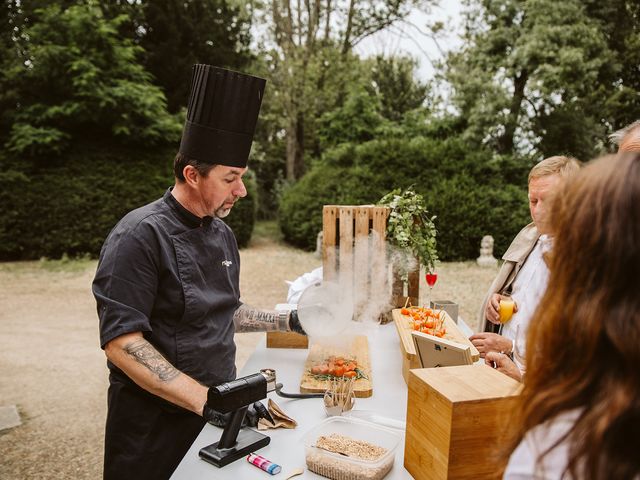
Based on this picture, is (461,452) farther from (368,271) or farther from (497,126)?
(497,126)

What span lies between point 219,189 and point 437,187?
1026cm

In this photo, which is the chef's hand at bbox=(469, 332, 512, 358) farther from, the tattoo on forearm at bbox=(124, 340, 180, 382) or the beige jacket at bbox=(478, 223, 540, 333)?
the tattoo on forearm at bbox=(124, 340, 180, 382)

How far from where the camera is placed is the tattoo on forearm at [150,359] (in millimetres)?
1571

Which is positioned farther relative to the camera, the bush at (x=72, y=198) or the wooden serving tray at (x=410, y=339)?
the bush at (x=72, y=198)

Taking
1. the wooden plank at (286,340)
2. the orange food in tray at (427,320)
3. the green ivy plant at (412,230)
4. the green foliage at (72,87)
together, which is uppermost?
the green foliage at (72,87)

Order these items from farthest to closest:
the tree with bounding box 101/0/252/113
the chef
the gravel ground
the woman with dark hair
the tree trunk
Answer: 1. the tree with bounding box 101/0/252/113
2. the tree trunk
3. the gravel ground
4. the chef
5. the woman with dark hair

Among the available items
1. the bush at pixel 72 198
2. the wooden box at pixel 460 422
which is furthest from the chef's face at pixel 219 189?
the bush at pixel 72 198

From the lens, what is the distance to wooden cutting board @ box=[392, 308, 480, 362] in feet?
6.73

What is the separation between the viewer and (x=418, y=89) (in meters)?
17.3

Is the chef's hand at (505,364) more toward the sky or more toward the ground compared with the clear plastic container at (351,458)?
more toward the sky

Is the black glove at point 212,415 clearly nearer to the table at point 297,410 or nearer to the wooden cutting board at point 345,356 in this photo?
the table at point 297,410

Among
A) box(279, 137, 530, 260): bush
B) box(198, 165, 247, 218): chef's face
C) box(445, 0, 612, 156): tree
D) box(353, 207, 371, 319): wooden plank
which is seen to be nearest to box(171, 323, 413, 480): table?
box(353, 207, 371, 319): wooden plank

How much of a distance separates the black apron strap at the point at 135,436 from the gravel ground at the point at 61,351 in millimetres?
2106

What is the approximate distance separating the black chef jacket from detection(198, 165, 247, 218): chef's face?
8 centimetres
